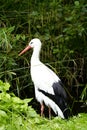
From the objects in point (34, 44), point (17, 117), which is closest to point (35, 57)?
point (34, 44)

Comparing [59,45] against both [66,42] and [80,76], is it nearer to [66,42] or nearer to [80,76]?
[66,42]

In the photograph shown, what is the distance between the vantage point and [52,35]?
800 cm

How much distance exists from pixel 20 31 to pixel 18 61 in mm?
616

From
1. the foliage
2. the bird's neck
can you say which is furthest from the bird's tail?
the foliage

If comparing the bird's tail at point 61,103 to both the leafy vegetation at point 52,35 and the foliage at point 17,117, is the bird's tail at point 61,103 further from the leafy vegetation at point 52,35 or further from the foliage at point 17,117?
the foliage at point 17,117

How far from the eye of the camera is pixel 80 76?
8102mm

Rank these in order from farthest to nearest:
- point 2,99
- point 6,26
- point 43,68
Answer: point 6,26
point 43,68
point 2,99

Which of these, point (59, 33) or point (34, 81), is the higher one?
point (59, 33)

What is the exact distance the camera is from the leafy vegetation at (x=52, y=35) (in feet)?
25.0

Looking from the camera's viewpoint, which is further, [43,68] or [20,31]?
[20,31]

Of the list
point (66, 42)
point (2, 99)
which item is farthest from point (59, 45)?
point (2, 99)

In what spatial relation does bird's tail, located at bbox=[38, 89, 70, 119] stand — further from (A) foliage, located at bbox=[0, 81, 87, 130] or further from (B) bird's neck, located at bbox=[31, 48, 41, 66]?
(A) foliage, located at bbox=[0, 81, 87, 130]

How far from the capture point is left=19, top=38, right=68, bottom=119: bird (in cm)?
683

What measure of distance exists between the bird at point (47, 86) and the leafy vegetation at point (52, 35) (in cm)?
22
